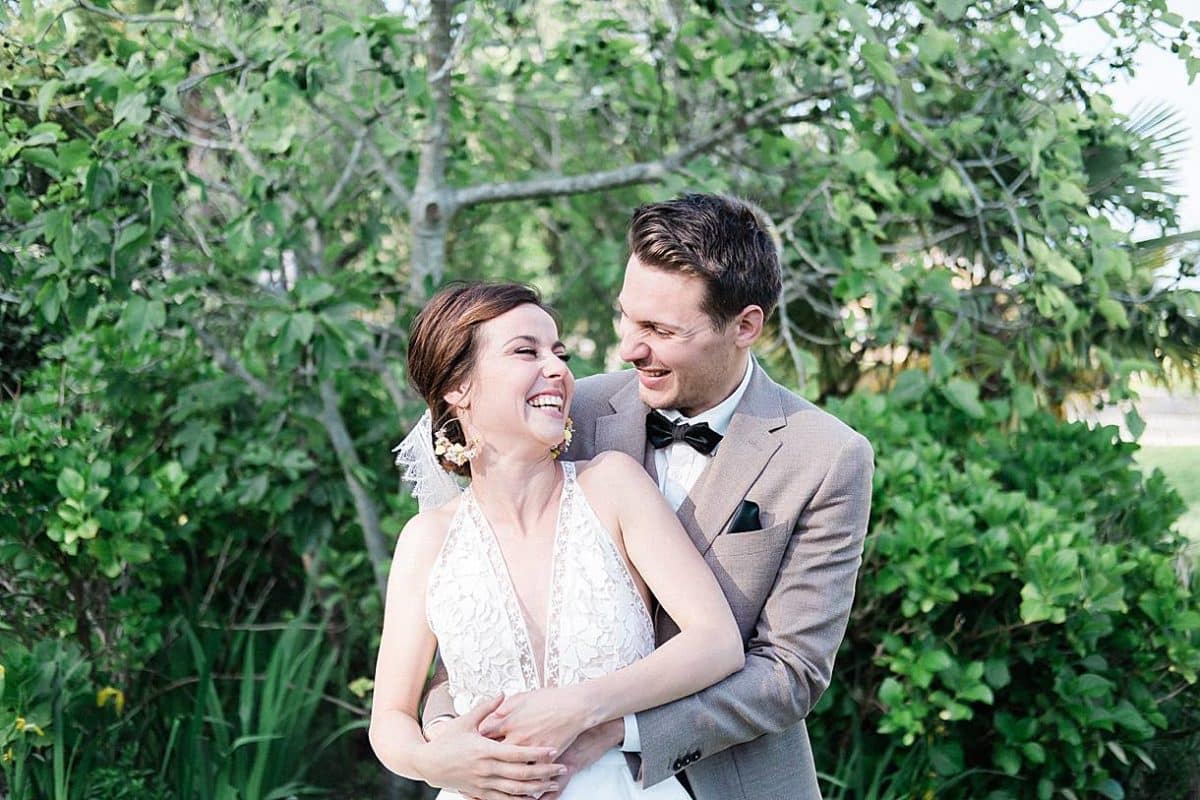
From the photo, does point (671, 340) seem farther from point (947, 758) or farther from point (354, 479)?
point (354, 479)

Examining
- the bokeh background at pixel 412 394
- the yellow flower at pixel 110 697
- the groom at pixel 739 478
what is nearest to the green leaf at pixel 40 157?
the bokeh background at pixel 412 394

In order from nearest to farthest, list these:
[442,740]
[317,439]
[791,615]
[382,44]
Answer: [442,740]
[791,615]
[382,44]
[317,439]

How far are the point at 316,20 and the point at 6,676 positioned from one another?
7.16ft

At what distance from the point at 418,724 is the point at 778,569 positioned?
69 cm

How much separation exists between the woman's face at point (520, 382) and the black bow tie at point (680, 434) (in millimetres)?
252

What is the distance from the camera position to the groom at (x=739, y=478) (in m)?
2.08

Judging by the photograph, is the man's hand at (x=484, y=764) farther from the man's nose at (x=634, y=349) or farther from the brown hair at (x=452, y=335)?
the man's nose at (x=634, y=349)

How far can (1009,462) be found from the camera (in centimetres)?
428

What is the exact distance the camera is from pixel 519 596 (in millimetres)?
2156

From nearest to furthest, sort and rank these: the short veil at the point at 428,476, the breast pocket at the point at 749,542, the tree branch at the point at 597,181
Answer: the breast pocket at the point at 749,542 < the short veil at the point at 428,476 < the tree branch at the point at 597,181

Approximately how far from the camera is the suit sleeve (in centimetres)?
200

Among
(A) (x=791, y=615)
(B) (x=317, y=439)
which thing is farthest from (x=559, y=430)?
(B) (x=317, y=439)

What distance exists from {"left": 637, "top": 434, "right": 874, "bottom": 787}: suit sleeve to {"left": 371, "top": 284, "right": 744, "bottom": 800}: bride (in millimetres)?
49

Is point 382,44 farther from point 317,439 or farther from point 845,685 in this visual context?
point 845,685
